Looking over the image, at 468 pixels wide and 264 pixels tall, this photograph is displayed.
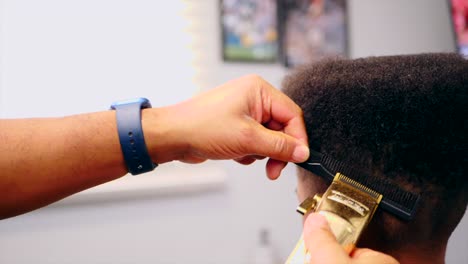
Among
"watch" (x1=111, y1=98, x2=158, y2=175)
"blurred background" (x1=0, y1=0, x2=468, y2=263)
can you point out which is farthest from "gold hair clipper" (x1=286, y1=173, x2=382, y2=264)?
"blurred background" (x1=0, y1=0, x2=468, y2=263)

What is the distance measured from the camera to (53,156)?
26.6 inches

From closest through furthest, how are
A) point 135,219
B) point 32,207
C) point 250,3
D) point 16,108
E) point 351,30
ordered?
point 32,207 → point 16,108 → point 135,219 → point 250,3 → point 351,30

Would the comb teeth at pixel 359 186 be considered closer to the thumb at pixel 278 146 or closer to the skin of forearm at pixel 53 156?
the thumb at pixel 278 146

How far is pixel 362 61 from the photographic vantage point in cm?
57

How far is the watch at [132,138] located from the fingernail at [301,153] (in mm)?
285

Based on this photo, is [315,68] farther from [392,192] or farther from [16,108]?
[16,108]

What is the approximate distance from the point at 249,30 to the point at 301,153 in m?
0.87

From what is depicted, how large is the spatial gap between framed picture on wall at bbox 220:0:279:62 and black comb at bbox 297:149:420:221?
2.67 feet

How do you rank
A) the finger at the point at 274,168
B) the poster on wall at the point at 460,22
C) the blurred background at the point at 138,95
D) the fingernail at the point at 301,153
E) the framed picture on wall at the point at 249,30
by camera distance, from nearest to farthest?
the fingernail at the point at 301,153, the finger at the point at 274,168, the blurred background at the point at 138,95, the framed picture on wall at the point at 249,30, the poster on wall at the point at 460,22

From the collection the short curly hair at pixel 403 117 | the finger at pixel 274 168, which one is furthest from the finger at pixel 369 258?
the finger at pixel 274 168

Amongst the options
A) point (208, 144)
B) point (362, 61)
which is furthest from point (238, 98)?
point (362, 61)

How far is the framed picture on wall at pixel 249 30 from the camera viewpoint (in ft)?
4.31

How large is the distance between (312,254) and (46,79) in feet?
3.28

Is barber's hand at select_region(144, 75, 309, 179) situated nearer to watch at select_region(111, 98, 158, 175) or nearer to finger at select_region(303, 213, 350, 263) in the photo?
watch at select_region(111, 98, 158, 175)
